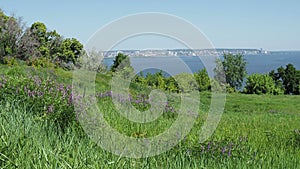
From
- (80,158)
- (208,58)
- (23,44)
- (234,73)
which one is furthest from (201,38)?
(234,73)

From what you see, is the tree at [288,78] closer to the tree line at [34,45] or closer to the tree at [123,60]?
the tree line at [34,45]

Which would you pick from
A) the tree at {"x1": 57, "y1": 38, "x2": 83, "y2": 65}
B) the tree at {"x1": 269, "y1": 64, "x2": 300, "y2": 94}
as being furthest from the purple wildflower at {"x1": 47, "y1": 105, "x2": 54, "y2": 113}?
the tree at {"x1": 269, "y1": 64, "x2": 300, "y2": 94}

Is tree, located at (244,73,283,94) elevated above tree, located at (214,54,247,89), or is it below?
below

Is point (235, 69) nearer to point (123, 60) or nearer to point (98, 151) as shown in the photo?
point (123, 60)

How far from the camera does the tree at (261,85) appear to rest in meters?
28.8

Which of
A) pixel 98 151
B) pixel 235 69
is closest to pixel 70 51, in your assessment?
pixel 235 69

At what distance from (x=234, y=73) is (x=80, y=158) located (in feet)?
120

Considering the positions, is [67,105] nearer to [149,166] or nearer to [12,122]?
[12,122]

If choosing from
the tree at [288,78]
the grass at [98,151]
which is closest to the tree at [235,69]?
the tree at [288,78]

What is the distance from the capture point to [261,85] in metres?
29.1

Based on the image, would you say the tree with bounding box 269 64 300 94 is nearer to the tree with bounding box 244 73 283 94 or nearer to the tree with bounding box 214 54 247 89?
the tree with bounding box 244 73 283 94

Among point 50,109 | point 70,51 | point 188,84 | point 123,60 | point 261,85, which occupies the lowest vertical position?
point 50,109

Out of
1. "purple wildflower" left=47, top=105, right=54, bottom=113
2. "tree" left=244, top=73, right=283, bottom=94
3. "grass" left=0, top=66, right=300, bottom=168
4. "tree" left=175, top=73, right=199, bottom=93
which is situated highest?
"tree" left=244, top=73, right=283, bottom=94

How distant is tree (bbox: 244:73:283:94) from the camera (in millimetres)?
28812
